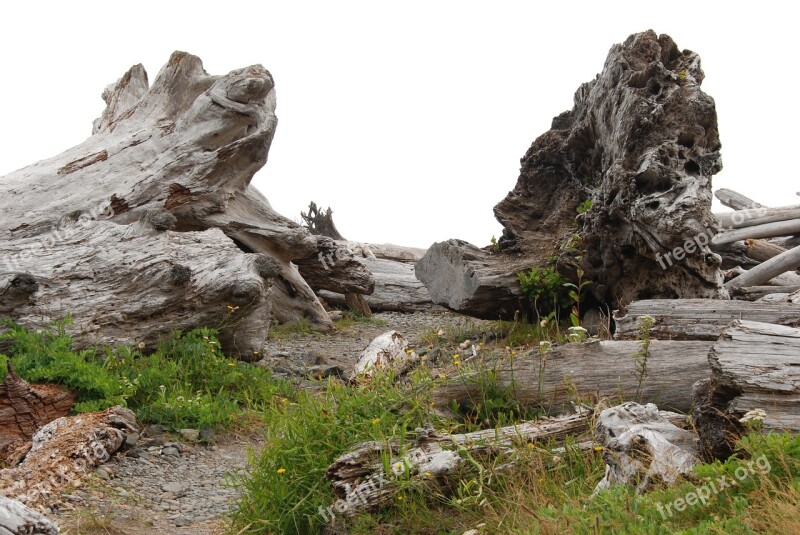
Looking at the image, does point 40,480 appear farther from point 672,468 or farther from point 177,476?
point 672,468

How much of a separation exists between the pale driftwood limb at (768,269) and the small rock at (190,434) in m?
9.20

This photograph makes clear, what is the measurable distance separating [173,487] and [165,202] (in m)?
6.55

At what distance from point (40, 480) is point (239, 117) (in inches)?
303

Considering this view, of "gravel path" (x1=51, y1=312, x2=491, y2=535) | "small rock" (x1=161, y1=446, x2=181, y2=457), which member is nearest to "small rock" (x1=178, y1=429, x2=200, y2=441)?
"gravel path" (x1=51, y1=312, x2=491, y2=535)

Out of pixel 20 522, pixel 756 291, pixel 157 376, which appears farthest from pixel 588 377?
pixel 756 291

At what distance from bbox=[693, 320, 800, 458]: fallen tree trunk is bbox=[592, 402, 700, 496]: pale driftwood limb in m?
0.17

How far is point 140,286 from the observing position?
32.9ft

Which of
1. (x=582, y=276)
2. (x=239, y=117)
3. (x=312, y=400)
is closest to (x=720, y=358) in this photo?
(x=312, y=400)

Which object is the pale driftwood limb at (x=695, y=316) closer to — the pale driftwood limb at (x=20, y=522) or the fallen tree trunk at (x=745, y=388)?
the fallen tree trunk at (x=745, y=388)

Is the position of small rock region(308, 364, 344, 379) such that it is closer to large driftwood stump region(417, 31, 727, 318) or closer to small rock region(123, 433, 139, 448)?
large driftwood stump region(417, 31, 727, 318)

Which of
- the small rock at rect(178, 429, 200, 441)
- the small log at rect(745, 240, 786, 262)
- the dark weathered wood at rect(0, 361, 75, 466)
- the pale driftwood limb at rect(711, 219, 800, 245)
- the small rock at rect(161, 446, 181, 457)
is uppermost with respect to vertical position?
the pale driftwood limb at rect(711, 219, 800, 245)

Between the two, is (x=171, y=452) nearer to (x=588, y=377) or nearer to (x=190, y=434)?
(x=190, y=434)

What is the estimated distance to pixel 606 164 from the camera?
36.7ft

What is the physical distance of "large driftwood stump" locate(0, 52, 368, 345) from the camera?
10.0 metres
